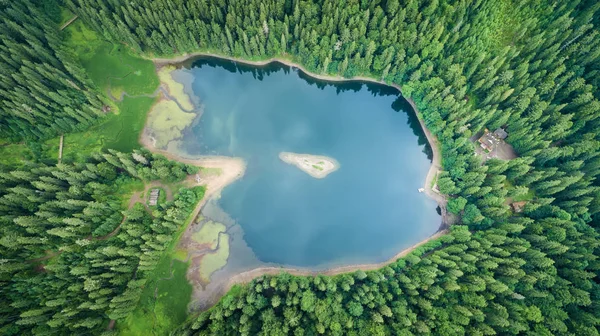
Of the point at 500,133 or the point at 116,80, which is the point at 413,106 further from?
the point at 116,80

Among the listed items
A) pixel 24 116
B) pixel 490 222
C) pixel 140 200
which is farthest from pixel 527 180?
pixel 24 116

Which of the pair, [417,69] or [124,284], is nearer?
[124,284]

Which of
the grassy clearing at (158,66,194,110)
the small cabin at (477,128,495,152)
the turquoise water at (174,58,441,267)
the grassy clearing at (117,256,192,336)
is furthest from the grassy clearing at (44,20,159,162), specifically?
the small cabin at (477,128,495,152)

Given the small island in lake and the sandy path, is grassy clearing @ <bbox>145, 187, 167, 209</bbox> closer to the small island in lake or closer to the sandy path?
the sandy path

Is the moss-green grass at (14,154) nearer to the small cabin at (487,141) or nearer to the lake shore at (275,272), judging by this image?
the lake shore at (275,272)

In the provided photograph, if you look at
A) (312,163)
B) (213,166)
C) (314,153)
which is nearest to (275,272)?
(312,163)

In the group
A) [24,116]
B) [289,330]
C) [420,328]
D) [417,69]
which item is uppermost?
[417,69]

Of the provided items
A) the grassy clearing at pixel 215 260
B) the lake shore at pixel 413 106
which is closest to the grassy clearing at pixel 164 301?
the grassy clearing at pixel 215 260

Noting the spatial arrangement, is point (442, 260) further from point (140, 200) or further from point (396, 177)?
point (140, 200)
